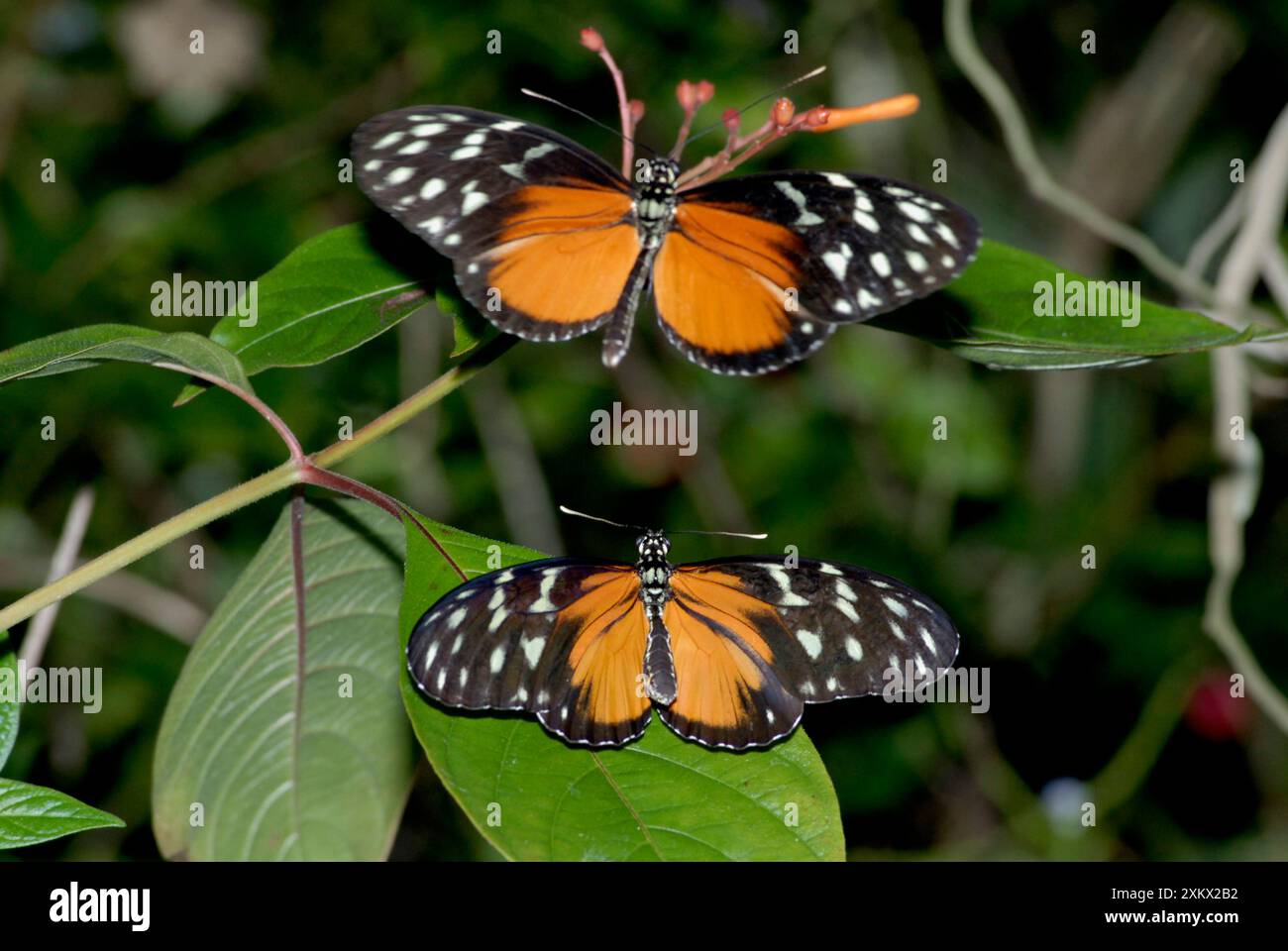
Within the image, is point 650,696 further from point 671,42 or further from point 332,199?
point 332,199

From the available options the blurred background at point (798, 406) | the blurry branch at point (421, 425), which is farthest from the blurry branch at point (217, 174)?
the blurry branch at point (421, 425)

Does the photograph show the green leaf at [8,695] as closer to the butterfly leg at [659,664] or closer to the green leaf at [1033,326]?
the butterfly leg at [659,664]

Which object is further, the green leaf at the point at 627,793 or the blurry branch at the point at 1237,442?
the blurry branch at the point at 1237,442

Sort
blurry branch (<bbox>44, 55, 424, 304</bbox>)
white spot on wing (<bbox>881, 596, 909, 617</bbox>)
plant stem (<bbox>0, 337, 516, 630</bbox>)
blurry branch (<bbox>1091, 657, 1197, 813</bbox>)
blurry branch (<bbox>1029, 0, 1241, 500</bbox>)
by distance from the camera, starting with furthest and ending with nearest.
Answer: blurry branch (<bbox>1029, 0, 1241, 500</bbox>) < blurry branch (<bbox>44, 55, 424, 304</bbox>) < blurry branch (<bbox>1091, 657, 1197, 813</bbox>) < white spot on wing (<bbox>881, 596, 909, 617</bbox>) < plant stem (<bbox>0, 337, 516, 630</bbox>)

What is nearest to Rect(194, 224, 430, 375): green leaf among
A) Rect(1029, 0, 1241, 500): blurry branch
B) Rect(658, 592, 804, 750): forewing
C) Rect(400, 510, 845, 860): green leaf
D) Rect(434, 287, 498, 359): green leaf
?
Rect(434, 287, 498, 359): green leaf

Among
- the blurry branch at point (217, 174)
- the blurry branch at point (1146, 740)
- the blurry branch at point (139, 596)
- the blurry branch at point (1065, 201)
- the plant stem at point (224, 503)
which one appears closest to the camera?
the plant stem at point (224, 503)

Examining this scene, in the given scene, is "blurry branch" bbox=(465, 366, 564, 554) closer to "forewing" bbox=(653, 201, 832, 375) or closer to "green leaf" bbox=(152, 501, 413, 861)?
"green leaf" bbox=(152, 501, 413, 861)

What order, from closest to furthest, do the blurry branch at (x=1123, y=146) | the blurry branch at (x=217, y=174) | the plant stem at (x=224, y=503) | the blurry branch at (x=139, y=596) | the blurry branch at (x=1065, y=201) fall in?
the plant stem at (x=224, y=503), the blurry branch at (x=1065, y=201), the blurry branch at (x=139, y=596), the blurry branch at (x=217, y=174), the blurry branch at (x=1123, y=146)

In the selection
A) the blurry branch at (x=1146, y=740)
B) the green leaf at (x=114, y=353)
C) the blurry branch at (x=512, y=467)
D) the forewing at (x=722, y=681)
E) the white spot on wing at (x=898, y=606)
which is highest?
the green leaf at (x=114, y=353)
